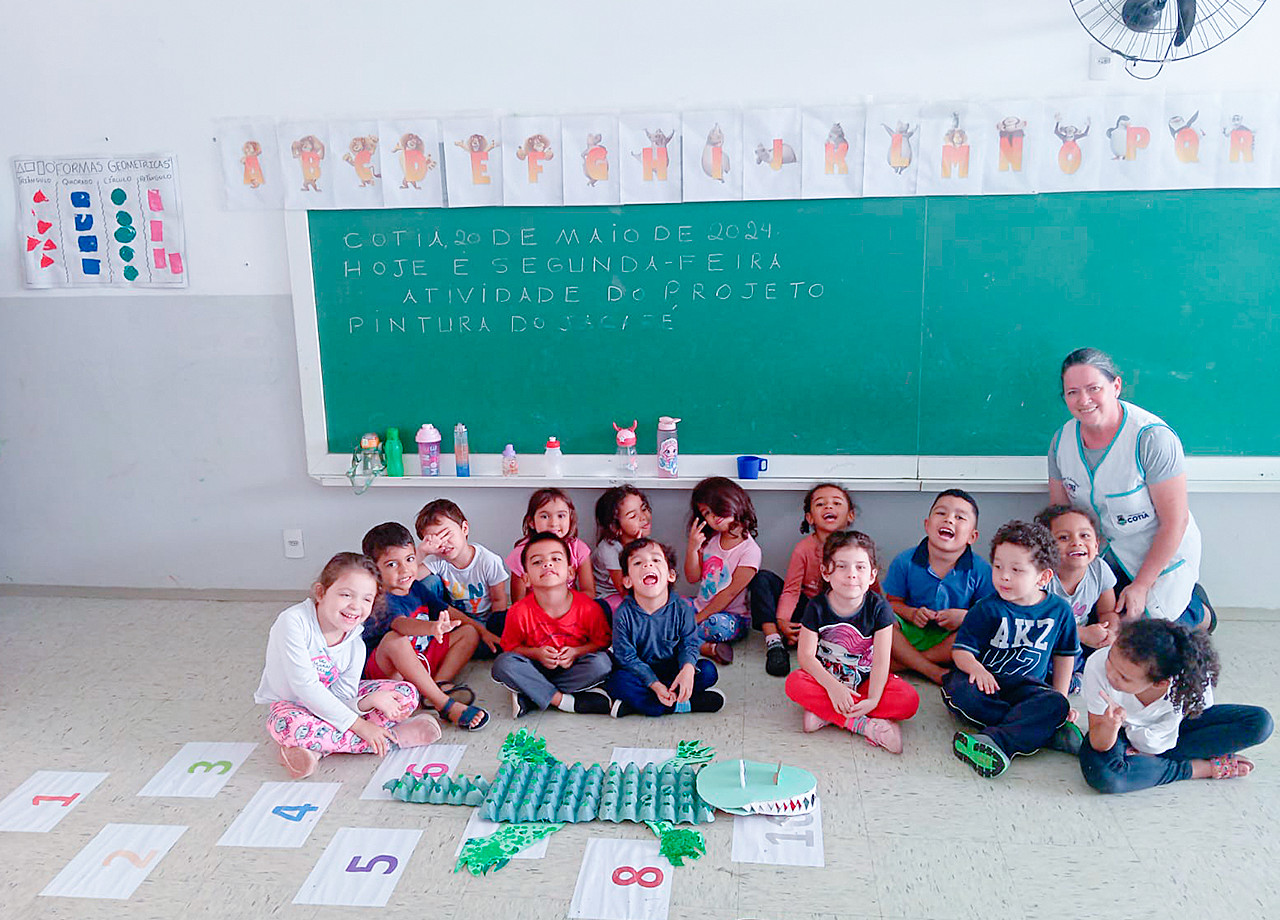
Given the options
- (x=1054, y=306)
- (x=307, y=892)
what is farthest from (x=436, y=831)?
(x=1054, y=306)

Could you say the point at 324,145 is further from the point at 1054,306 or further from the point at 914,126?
the point at 1054,306

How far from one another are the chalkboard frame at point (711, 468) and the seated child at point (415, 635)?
563 mm

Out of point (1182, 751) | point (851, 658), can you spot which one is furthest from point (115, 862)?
point (1182, 751)

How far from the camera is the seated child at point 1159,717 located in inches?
90.9

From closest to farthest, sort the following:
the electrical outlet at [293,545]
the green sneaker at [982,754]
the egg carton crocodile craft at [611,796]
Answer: the egg carton crocodile craft at [611,796], the green sneaker at [982,754], the electrical outlet at [293,545]

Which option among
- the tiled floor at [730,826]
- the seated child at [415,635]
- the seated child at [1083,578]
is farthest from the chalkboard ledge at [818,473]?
the tiled floor at [730,826]

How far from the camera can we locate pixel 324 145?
3480 millimetres

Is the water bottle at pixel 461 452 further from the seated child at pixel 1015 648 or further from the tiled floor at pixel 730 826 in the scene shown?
the seated child at pixel 1015 648

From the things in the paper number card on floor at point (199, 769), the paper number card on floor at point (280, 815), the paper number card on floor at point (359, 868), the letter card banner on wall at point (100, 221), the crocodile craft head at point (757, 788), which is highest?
the letter card banner on wall at point (100, 221)

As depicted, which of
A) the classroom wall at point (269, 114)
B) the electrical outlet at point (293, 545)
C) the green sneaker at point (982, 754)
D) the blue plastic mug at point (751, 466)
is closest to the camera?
the green sneaker at point (982, 754)

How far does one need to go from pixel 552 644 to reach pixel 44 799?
1462mm

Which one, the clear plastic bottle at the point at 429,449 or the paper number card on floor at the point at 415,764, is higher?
the clear plastic bottle at the point at 429,449

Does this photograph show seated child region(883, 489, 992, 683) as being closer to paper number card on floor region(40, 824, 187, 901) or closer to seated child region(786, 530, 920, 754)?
seated child region(786, 530, 920, 754)

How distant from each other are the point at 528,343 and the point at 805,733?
1.73 metres
